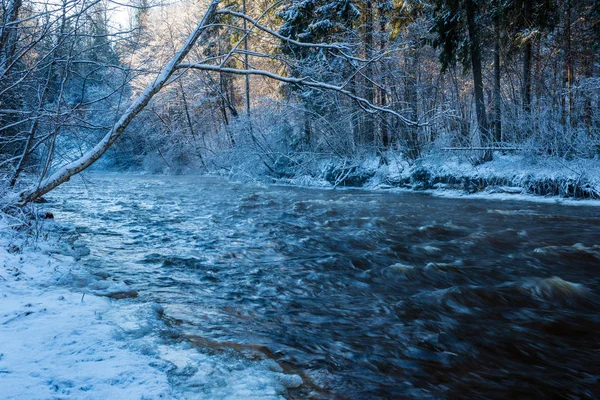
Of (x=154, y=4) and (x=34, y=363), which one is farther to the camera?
(x=154, y=4)

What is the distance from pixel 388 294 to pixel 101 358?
9.18ft

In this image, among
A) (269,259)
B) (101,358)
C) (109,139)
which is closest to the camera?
(101,358)

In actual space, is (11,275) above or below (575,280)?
above

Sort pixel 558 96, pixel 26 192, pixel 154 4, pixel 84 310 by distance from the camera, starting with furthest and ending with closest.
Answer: pixel 558 96, pixel 26 192, pixel 154 4, pixel 84 310

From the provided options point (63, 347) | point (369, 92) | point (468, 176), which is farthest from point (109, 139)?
point (369, 92)

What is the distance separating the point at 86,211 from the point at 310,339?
29.4 ft

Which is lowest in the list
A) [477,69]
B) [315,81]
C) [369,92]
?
[315,81]

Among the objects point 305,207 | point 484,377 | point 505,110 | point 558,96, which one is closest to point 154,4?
point 484,377

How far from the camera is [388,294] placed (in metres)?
4.15

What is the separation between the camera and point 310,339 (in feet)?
10.2

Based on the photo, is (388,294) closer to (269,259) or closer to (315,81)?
(269,259)

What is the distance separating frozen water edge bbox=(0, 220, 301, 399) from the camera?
2.03m

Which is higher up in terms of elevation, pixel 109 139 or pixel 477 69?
pixel 477 69

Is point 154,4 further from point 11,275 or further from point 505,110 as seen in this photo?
point 505,110
